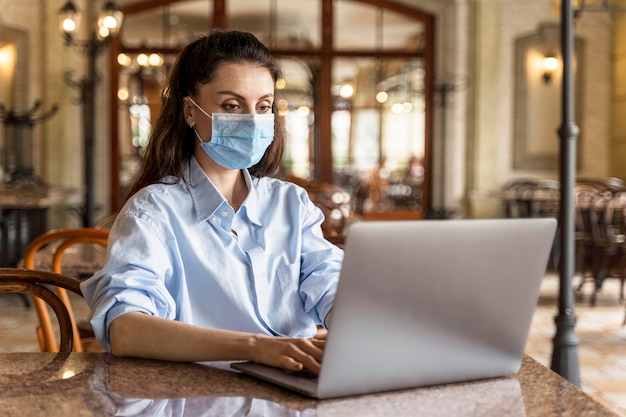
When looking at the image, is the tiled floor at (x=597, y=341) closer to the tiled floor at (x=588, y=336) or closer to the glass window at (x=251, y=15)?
the tiled floor at (x=588, y=336)

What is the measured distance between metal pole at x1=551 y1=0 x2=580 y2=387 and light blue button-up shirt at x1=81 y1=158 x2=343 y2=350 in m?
2.18

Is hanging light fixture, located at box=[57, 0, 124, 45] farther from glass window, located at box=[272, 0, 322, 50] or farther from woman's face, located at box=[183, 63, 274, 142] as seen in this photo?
woman's face, located at box=[183, 63, 274, 142]

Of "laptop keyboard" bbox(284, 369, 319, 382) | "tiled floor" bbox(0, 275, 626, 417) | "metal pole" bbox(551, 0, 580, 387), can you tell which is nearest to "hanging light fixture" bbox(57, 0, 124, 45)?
"tiled floor" bbox(0, 275, 626, 417)

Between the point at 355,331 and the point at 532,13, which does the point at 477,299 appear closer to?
the point at 355,331

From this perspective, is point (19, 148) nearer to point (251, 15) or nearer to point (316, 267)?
point (251, 15)

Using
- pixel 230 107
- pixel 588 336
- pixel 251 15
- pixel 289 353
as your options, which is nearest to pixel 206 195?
pixel 230 107

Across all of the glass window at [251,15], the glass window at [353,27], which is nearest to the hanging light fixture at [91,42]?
the glass window at [251,15]

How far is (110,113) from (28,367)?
899cm

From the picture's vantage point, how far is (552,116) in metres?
10.2

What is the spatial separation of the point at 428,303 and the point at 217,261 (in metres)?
0.59

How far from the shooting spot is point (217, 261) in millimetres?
1677

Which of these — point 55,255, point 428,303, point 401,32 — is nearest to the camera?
point 428,303

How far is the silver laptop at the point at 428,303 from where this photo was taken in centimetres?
112

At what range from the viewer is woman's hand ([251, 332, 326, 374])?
126cm
